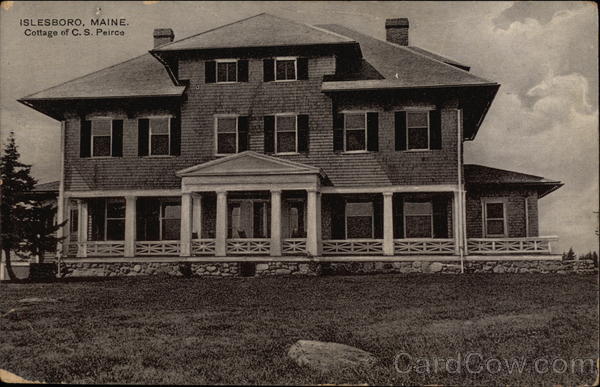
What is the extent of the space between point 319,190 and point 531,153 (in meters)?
7.10

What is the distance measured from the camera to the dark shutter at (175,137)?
21359mm

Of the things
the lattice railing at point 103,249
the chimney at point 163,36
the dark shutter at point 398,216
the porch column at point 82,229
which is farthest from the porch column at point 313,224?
the chimney at point 163,36

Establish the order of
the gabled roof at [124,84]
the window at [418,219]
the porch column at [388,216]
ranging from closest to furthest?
the porch column at [388,216]
the gabled roof at [124,84]
the window at [418,219]

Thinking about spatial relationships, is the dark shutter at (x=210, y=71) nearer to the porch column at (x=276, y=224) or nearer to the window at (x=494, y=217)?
the porch column at (x=276, y=224)

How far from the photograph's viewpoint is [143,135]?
21438 millimetres

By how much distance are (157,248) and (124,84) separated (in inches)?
214

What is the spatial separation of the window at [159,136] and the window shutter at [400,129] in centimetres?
727

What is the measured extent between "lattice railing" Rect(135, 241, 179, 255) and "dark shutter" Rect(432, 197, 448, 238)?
8.18m

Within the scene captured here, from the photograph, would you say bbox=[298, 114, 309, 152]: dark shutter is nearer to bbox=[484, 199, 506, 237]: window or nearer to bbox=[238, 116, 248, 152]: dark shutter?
bbox=[238, 116, 248, 152]: dark shutter

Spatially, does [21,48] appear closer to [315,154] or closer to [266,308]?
[266,308]

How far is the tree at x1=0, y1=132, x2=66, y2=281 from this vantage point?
44.1 ft

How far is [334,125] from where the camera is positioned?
21.0m

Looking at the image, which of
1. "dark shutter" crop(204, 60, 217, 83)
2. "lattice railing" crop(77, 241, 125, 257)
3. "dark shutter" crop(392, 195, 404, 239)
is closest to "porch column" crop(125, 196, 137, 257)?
"lattice railing" crop(77, 241, 125, 257)

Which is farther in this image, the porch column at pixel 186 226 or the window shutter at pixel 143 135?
the window shutter at pixel 143 135
